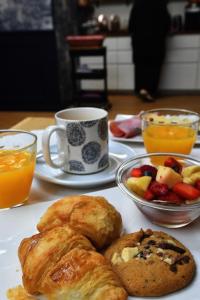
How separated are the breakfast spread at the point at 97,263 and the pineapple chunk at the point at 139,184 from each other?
10cm

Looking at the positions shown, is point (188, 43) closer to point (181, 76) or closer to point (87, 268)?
point (181, 76)

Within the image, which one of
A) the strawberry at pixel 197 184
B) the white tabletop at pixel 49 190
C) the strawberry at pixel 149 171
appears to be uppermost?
the strawberry at pixel 149 171

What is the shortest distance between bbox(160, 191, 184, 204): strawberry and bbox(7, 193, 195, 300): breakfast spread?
7 centimetres

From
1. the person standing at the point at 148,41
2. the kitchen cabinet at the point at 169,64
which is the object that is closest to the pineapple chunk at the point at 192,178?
the person standing at the point at 148,41

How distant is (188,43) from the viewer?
432 cm

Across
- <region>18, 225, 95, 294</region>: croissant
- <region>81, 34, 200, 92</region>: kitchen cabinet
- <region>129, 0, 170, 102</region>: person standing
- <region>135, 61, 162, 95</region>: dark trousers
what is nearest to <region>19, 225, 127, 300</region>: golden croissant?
<region>18, 225, 95, 294</region>: croissant

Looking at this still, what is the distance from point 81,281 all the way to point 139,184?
260 millimetres

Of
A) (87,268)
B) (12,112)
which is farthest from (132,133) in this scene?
(12,112)

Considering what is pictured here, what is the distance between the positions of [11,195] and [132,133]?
20.2 inches

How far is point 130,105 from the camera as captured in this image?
4102mm

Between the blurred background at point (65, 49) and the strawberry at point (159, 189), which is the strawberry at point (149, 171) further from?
the blurred background at point (65, 49)

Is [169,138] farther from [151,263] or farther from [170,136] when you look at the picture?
[151,263]

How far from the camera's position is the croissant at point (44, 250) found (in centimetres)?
48

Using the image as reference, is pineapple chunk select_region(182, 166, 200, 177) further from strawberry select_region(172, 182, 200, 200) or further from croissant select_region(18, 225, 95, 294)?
croissant select_region(18, 225, 95, 294)
